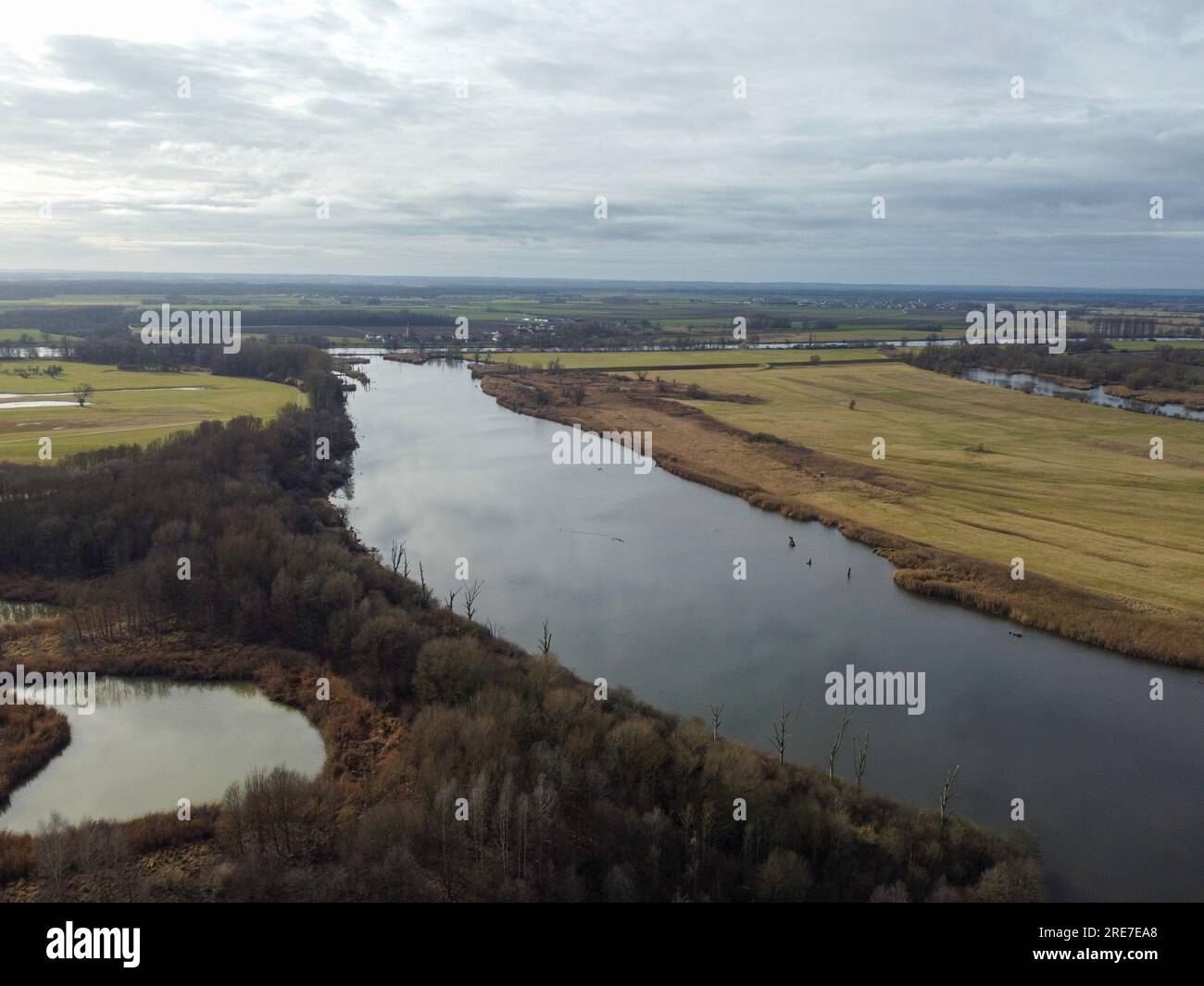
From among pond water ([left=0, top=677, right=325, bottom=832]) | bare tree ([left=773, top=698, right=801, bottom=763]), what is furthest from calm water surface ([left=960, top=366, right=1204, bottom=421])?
pond water ([left=0, top=677, right=325, bottom=832])

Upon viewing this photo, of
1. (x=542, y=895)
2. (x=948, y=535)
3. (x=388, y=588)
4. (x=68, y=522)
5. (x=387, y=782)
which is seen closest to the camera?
(x=542, y=895)

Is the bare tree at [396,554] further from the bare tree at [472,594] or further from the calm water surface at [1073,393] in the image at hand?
the calm water surface at [1073,393]

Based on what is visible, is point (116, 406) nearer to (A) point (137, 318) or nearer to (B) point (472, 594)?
(B) point (472, 594)

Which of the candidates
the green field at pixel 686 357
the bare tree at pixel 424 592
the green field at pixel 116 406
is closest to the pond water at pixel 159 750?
the bare tree at pixel 424 592

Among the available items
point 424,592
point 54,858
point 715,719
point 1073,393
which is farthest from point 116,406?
point 1073,393

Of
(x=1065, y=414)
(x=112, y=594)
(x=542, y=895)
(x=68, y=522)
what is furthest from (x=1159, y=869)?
(x=1065, y=414)

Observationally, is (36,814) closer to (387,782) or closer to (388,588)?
(387,782)
